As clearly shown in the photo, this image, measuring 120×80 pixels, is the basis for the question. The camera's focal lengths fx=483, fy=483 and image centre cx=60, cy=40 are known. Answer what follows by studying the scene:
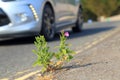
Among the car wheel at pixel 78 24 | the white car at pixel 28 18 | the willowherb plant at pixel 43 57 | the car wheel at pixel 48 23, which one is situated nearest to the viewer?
the willowherb plant at pixel 43 57

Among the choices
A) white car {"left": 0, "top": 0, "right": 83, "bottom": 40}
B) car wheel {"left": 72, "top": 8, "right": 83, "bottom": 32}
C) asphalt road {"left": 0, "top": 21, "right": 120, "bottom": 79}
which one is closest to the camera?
asphalt road {"left": 0, "top": 21, "right": 120, "bottom": 79}

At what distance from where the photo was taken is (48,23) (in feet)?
34.9

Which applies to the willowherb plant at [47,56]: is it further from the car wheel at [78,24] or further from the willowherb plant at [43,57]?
the car wheel at [78,24]

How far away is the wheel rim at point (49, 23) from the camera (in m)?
10.5

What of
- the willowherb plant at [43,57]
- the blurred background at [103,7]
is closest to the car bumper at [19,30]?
the willowherb plant at [43,57]

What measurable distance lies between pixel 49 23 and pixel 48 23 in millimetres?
59

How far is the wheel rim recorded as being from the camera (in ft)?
34.5

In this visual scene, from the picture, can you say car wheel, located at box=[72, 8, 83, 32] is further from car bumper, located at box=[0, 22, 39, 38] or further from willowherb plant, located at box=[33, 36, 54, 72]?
willowherb plant, located at box=[33, 36, 54, 72]

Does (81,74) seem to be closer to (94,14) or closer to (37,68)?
(37,68)

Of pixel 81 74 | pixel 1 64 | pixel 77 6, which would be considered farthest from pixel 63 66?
pixel 77 6

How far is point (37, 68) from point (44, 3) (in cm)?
384

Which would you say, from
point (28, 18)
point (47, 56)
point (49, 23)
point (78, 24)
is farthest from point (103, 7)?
point (47, 56)

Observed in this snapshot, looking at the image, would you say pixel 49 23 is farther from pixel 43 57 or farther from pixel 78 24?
pixel 43 57

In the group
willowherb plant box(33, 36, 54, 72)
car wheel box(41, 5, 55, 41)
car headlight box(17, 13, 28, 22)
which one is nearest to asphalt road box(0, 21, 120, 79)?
Answer: car wheel box(41, 5, 55, 41)
